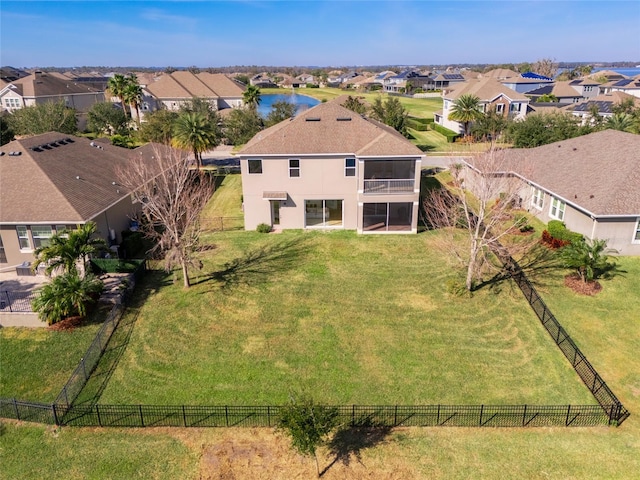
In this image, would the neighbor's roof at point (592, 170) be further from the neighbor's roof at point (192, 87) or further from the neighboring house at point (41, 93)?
the neighboring house at point (41, 93)

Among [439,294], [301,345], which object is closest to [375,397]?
[301,345]

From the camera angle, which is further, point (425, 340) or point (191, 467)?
point (425, 340)

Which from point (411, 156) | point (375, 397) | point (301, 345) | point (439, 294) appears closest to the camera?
point (375, 397)

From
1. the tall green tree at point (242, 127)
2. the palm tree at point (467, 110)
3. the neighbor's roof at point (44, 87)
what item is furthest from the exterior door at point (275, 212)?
the neighbor's roof at point (44, 87)

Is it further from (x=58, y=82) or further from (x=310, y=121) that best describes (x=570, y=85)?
(x=58, y=82)

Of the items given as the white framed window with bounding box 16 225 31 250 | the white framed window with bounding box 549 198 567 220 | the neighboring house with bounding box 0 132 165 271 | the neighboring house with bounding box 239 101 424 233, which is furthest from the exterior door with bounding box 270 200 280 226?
the white framed window with bounding box 549 198 567 220

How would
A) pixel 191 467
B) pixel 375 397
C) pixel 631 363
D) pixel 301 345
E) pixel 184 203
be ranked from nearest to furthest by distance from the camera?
pixel 191 467 < pixel 375 397 < pixel 631 363 < pixel 301 345 < pixel 184 203
